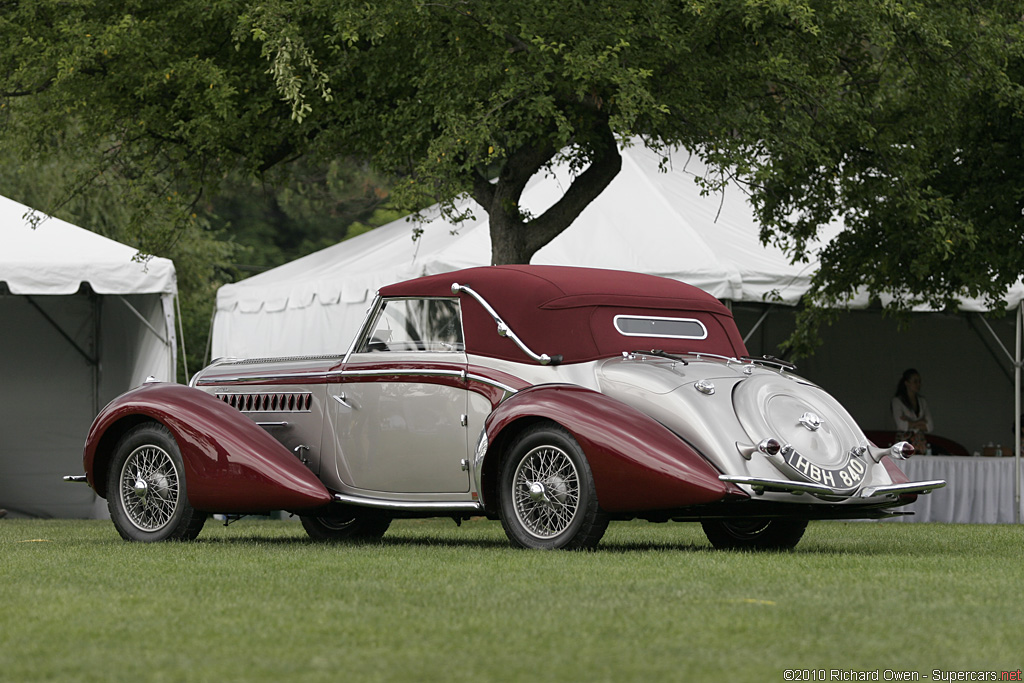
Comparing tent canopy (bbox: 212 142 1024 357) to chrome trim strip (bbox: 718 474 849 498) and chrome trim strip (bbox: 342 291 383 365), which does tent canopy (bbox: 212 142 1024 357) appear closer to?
chrome trim strip (bbox: 342 291 383 365)

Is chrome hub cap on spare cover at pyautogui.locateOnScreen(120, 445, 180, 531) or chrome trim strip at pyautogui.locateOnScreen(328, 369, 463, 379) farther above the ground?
chrome trim strip at pyautogui.locateOnScreen(328, 369, 463, 379)

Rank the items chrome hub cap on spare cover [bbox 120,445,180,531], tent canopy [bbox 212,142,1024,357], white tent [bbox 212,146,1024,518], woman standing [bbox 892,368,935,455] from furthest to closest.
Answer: woman standing [bbox 892,368,935,455] → white tent [bbox 212,146,1024,518] → tent canopy [bbox 212,142,1024,357] → chrome hub cap on spare cover [bbox 120,445,180,531]

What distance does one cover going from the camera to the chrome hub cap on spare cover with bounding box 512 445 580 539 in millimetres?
8789

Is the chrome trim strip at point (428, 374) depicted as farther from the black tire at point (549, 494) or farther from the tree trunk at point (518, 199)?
the tree trunk at point (518, 199)

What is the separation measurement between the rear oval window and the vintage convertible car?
0.01m

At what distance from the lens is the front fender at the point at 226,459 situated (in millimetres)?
9578

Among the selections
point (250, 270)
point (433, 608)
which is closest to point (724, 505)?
point (433, 608)

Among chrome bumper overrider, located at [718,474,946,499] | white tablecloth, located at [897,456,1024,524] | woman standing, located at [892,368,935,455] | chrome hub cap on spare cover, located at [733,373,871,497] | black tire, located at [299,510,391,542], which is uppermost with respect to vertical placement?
chrome hub cap on spare cover, located at [733,373,871,497]

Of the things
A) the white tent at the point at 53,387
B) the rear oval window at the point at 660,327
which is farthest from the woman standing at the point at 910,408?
the white tent at the point at 53,387

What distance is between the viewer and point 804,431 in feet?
28.7

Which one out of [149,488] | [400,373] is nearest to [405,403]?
[400,373]

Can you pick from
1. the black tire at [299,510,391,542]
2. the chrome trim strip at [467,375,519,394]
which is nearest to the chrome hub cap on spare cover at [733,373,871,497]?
the chrome trim strip at [467,375,519,394]

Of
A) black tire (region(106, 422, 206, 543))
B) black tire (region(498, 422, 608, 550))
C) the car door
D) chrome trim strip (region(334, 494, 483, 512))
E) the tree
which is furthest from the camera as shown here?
the tree

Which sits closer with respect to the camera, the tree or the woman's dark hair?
the tree
